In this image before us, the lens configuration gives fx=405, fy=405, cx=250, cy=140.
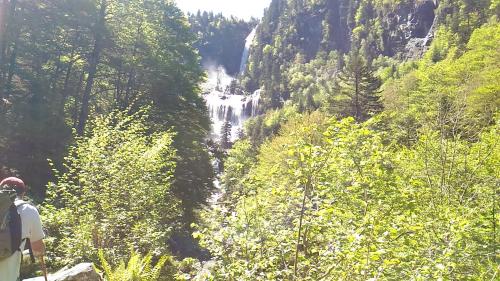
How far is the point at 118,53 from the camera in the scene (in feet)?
80.4

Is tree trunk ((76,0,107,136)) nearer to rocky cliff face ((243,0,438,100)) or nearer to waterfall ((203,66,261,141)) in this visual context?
rocky cliff face ((243,0,438,100))

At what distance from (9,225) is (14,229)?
0.25 ft

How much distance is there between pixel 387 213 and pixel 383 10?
5089 inches

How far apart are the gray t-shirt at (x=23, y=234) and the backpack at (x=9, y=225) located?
0.18 m

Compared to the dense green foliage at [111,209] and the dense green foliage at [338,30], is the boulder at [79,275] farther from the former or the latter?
the dense green foliage at [338,30]

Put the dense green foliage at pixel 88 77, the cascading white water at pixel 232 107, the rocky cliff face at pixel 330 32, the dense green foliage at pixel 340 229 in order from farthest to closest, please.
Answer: the cascading white water at pixel 232 107 → the rocky cliff face at pixel 330 32 → the dense green foliage at pixel 88 77 → the dense green foliage at pixel 340 229

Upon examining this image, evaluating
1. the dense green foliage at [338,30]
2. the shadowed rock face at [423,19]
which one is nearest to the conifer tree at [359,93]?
the dense green foliage at [338,30]

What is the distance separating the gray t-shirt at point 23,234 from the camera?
5027 millimetres

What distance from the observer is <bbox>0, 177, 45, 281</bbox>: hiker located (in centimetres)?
486

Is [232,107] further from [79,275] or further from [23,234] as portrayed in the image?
[23,234]

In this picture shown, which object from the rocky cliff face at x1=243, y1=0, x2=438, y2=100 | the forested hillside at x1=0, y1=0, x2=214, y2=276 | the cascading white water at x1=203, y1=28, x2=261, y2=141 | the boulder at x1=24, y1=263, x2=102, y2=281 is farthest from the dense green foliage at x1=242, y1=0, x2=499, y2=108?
the boulder at x1=24, y1=263, x2=102, y2=281

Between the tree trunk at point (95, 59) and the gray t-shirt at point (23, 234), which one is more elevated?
the tree trunk at point (95, 59)

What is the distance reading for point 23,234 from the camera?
519 centimetres

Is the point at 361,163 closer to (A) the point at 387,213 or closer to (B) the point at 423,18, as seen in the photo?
(A) the point at 387,213
